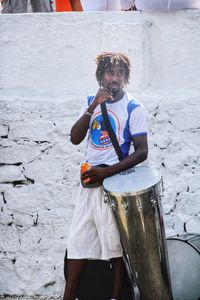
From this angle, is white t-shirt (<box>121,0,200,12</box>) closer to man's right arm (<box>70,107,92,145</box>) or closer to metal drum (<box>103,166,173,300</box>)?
man's right arm (<box>70,107,92,145</box>)

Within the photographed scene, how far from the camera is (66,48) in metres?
4.85

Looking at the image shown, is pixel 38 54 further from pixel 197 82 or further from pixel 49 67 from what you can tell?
pixel 197 82

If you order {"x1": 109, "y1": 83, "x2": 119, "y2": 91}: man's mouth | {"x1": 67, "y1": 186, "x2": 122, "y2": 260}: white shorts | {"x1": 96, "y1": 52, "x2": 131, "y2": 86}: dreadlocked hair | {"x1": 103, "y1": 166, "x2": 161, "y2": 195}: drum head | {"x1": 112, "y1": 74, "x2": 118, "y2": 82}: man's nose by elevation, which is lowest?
{"x1": 67, "y1": 186, "x2": 122, "y2": 260}: white shorts

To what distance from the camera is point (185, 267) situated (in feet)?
12.7

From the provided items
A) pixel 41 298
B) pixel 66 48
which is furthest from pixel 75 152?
pixel 41 298

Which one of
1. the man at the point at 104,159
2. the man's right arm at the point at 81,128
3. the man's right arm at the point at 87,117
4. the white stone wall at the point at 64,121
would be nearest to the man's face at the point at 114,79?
the man at the point at 104,159

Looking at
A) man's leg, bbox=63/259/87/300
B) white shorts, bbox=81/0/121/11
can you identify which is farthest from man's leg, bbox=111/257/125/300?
white shorts, bbox=81/0/121/11

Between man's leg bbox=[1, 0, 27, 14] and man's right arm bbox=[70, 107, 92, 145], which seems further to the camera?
man's leg bbox=[1, 0, 27, 14]

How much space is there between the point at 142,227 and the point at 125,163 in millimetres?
412

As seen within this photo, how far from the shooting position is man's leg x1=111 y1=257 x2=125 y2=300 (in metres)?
3.73

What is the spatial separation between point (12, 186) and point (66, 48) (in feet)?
4.07

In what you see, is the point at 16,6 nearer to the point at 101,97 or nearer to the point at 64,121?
the point at 64,121

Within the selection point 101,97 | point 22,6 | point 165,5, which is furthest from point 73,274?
point 22,6

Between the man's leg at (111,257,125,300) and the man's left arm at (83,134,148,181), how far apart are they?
0.58m
